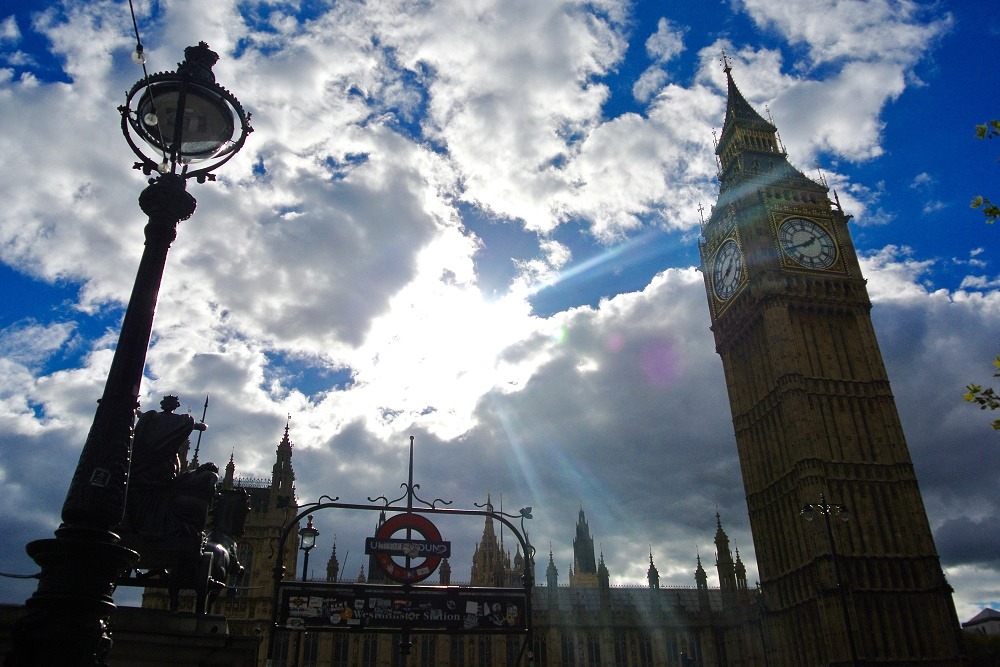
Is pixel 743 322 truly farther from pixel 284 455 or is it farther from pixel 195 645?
pixel 195 645

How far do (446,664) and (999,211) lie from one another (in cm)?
5627

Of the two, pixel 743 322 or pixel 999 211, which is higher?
pixel 743 322

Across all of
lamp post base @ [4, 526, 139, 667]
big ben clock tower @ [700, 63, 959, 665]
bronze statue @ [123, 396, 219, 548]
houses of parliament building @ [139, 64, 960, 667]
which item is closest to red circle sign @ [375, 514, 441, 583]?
bronze statue @ [123, 396, 219, 548]

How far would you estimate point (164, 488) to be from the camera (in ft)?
41.1

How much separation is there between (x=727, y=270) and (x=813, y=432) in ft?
60.2

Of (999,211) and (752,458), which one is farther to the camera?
(752,458)

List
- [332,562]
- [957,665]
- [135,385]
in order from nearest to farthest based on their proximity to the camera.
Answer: [135,385] < [957,665] < [332,562]

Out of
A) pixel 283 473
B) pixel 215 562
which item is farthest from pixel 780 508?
pixel 215 562

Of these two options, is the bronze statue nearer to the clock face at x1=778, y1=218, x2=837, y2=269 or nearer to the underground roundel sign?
the underground roundel sign

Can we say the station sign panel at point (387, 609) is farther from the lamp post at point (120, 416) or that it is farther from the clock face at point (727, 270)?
the clock face at point (727, 270)

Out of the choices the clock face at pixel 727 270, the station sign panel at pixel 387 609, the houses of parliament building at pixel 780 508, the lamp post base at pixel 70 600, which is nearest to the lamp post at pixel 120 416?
the lamp post base at pixel 70 600

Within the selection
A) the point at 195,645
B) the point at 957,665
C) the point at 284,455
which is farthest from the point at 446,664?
the point at 195,645

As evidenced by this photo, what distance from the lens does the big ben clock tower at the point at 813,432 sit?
4962 centimetres

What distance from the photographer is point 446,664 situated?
58.0 meters
